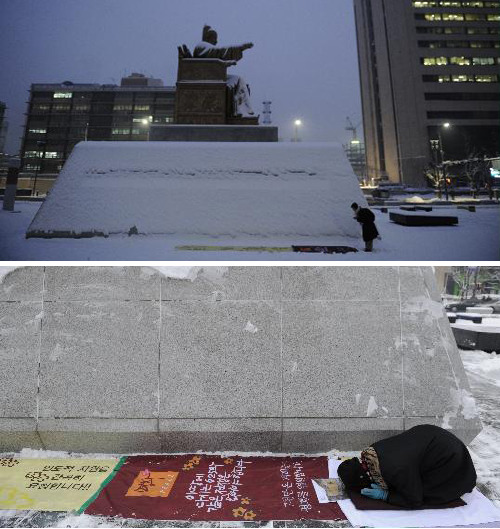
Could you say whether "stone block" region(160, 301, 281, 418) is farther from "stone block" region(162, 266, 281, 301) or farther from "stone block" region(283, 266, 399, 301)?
"stone block" region(283, 266, 399, 301)

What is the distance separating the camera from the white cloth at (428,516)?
2.57 meters

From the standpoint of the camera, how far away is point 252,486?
2.92 meters

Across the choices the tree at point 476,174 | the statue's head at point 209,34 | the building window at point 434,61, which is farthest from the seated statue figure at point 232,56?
the building window at point 434,61

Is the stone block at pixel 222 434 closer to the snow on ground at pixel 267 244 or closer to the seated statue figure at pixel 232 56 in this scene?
the snow on ground at pixel 267 244

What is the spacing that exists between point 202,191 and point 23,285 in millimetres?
3308

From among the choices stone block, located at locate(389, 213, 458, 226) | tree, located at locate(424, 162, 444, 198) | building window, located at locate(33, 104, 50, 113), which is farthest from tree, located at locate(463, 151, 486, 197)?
building window, located at locate(33, 104, 50, 113)

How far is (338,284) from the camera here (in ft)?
12.2

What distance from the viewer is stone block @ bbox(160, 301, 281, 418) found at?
352 cm

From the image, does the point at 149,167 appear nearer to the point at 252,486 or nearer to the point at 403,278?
the point at 403,278

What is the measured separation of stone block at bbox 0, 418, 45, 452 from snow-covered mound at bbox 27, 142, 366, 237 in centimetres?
238

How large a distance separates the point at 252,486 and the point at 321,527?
2.09ft

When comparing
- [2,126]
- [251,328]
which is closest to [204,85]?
[2,126]

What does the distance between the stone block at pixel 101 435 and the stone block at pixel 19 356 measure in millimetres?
301

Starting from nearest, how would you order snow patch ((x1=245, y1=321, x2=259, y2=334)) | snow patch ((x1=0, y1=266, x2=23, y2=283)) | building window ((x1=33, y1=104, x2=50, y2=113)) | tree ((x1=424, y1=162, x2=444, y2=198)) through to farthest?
snow patch ((x1=245, y1=321, x2=259, y2=334)) < snow patch ((x1=0, y1=266, x2=23, y2=283)) < building window ((x1=33, y1=104, x2=50, y2=113)) < tree ((x1=424, y1=162, x2=444, y2=198))
